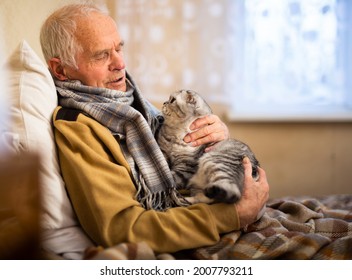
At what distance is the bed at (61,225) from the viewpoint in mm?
1003

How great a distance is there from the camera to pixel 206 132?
1.33m

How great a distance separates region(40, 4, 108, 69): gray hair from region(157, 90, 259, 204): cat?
0.36 m

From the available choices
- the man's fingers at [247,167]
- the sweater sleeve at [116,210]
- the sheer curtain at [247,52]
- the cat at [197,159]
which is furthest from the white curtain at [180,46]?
the sweater sleeve at [116,210]

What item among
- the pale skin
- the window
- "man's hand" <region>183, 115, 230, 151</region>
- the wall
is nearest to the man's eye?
the pale skin

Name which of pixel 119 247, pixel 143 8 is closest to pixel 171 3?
pixel 143 8

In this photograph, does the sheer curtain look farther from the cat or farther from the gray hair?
the gray hair

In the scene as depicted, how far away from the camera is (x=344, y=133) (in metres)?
2.30

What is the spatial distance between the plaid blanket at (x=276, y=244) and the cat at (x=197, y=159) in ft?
0.40

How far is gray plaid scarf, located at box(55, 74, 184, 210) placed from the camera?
113 centimetres

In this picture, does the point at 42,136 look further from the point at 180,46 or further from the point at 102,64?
the point at 180,46

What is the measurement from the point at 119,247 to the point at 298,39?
5.95 ft

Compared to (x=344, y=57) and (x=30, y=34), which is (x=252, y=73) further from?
(x=30, y=34)

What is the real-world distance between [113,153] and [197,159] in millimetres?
290

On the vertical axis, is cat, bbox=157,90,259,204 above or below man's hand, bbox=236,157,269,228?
above
